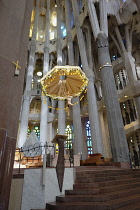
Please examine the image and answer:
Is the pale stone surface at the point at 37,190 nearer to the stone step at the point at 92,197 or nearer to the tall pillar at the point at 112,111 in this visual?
the stone step at the point at 92,197

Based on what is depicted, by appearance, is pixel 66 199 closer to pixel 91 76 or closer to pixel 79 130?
pixel 79 130

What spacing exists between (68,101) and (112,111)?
10.3ft

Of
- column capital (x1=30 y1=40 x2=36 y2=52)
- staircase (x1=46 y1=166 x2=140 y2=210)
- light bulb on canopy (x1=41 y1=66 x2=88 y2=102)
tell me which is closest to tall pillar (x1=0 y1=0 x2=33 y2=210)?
staircase (x1=46 y1=166 x2=140 y2=210)

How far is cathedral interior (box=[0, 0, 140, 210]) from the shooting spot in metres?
3.17

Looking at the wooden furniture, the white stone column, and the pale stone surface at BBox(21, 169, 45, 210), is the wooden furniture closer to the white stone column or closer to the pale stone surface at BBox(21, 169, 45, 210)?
the pale stone surface at BBox(21, 169, 45, 210)

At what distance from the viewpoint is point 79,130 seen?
41.4 feet

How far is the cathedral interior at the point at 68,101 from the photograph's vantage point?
3174mm

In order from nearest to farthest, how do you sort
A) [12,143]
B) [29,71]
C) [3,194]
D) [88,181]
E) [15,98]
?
[3,194]
[12,143]
[15,98]
[88,181]
[29,71]

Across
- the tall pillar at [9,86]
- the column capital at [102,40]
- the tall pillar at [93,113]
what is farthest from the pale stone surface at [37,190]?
the column capital at [102,40]

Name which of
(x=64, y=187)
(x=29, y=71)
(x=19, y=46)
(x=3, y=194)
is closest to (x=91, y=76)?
(x=29, y=71)

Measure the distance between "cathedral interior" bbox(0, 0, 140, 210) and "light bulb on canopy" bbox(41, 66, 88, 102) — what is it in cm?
6

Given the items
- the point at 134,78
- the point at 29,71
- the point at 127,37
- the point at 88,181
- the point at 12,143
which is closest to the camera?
the point at 12,143

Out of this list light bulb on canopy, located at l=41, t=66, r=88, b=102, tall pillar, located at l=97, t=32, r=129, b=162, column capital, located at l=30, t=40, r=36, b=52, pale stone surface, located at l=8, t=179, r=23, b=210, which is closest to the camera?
pale stone surface, located at l=8, t=179, r=23, b=210

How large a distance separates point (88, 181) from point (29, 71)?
562 inches
